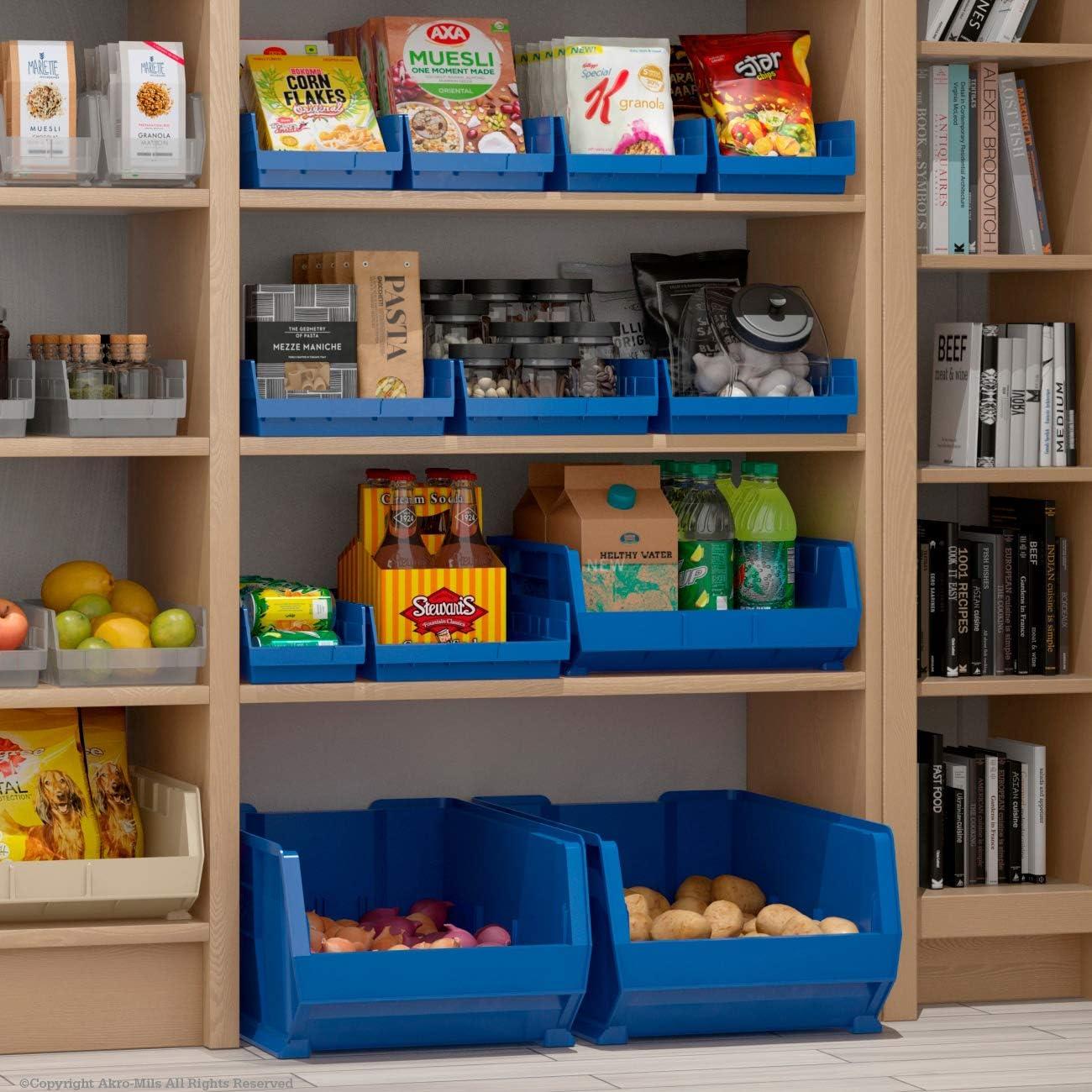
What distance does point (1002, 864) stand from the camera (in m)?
3.96

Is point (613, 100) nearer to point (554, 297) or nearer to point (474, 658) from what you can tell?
point (554, 297)

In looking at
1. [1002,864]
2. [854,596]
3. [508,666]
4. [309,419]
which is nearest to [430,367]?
[309,419]

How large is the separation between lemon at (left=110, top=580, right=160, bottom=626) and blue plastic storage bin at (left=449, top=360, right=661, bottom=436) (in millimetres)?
592

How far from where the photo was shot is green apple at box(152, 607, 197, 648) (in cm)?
349

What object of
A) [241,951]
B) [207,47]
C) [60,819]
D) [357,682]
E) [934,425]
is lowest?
[241,951]

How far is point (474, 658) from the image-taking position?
3594 mm

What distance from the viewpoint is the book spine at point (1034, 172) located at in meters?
3.91

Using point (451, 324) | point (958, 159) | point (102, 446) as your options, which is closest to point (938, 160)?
point (958, 159)

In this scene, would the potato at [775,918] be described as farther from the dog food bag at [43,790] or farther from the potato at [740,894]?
the dog food bag at [43,790]

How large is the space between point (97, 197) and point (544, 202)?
0.75 meters

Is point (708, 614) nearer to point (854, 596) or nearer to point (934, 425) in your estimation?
point (854, 596)

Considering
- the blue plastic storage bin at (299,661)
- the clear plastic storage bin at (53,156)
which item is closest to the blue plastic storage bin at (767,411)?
the blue plastic storage bin at (299,661)

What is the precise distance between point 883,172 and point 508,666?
1.08 metres

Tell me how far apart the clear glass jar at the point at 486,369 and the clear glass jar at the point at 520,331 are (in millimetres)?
29
